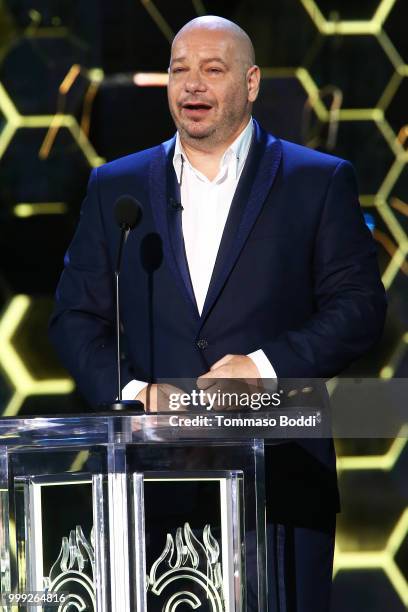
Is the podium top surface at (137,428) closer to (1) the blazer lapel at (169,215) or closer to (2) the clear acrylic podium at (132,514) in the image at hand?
(2) the clear acrylic podium at (132,514)

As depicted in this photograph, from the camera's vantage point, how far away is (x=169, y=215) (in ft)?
9.95

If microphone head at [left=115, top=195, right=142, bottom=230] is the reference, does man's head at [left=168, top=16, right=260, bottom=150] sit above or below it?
above

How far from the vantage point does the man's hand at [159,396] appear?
2.58 meters

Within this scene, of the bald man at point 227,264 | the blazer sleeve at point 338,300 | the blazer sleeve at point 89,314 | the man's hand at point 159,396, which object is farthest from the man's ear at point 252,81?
the man's hand at point 159,396

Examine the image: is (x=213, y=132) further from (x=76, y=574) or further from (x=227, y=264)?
(x=76, y=574)

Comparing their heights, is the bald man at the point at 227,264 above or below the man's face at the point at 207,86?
below

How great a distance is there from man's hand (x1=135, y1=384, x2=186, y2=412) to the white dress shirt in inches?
15.9

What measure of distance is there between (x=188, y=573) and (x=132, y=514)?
147 mm

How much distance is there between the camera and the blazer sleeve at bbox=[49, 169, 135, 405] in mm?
2867

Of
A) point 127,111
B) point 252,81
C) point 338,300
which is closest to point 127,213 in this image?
point 338,300

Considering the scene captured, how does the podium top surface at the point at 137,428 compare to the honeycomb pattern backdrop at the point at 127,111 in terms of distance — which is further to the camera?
the honeycomb pattern backdrop at the point at 127,111

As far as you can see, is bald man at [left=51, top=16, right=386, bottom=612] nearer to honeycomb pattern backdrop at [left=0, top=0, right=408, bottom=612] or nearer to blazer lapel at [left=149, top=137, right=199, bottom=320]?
blazer lapel at [left=149, top=137, right=199, bottom=320]

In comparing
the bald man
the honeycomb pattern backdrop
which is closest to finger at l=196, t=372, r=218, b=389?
the bald man

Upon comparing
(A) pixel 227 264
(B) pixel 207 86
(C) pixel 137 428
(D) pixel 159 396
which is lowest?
(C) pixel 137 428
